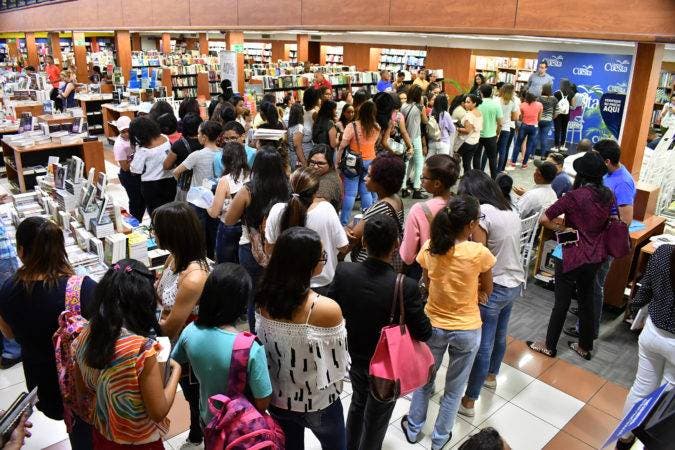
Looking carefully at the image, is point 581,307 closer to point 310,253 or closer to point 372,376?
point 372,376

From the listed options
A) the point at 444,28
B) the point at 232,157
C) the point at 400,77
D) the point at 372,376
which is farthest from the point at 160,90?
the point at 372,376

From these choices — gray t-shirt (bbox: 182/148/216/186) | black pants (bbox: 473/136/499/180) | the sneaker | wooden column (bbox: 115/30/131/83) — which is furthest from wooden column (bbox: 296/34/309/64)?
the sneaker

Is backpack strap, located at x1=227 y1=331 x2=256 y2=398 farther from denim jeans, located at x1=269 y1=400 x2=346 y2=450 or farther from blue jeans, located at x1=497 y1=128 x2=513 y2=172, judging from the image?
blue jeans, located at x1=497 y1=128 x2=513 y2=172

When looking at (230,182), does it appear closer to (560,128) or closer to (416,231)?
(416,231)

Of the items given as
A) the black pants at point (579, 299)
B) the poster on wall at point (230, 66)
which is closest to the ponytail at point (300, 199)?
the black pants at point (579, 299)

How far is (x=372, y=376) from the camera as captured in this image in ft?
7.20

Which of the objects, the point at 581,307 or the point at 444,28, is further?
the point at 444,28

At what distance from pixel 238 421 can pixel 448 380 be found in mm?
1384

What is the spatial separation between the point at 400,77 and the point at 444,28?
425 cm

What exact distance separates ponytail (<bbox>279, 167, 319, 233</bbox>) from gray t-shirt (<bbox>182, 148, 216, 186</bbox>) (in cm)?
144

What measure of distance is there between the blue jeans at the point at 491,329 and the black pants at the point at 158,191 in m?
3.14

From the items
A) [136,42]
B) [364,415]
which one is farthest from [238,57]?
[136,42]

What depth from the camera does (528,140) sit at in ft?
29.3

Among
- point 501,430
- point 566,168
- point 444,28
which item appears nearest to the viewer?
point 501,430
